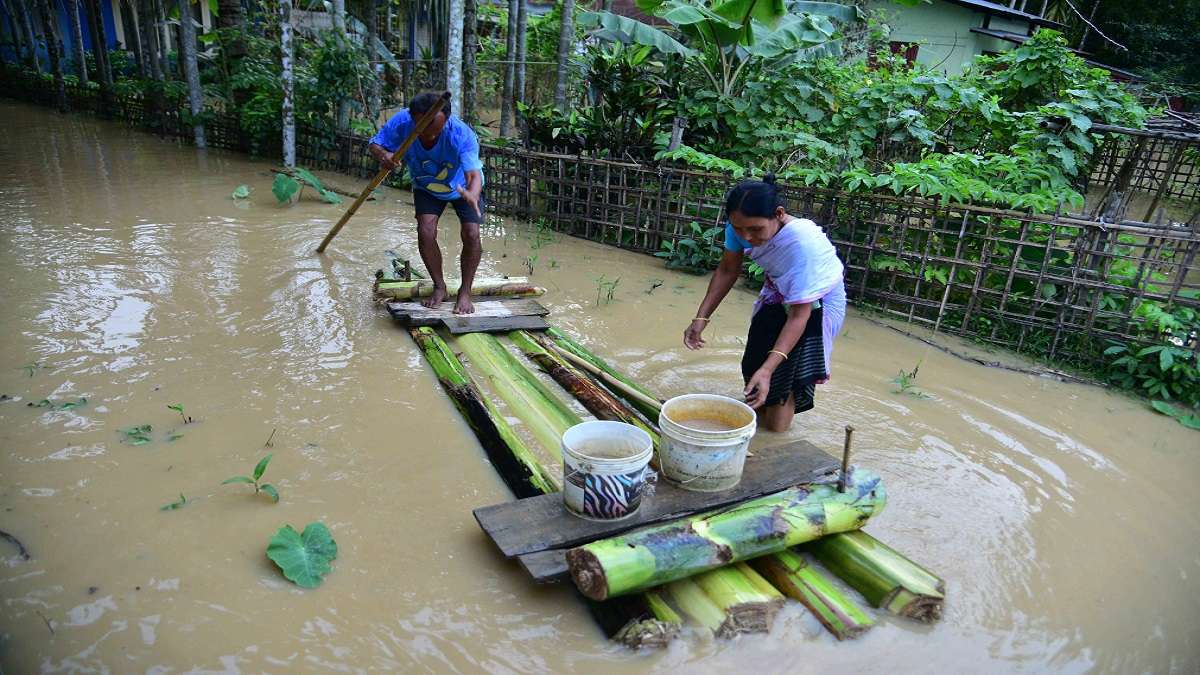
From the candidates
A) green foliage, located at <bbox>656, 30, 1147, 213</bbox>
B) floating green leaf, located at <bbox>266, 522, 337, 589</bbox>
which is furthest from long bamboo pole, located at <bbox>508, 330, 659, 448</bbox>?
green foliage, located at <bbox>656, 30, 1147, 213</bbox>

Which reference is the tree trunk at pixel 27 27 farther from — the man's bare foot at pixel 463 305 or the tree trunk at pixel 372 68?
the man's bare foot at pixel 463 305

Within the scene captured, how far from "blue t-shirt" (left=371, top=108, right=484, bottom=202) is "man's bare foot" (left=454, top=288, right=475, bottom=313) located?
64cm

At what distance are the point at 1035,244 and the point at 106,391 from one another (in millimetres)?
5570

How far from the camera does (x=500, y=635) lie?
80.4 inches

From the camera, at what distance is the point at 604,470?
219 centimetres

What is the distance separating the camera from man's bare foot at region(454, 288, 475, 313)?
4.46m

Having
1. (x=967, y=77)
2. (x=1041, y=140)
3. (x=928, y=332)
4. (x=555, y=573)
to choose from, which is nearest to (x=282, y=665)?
(x=555, y=573)

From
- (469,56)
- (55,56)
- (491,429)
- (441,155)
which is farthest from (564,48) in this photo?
(55,56)

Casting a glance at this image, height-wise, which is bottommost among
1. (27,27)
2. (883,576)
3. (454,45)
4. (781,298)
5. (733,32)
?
(883,576)

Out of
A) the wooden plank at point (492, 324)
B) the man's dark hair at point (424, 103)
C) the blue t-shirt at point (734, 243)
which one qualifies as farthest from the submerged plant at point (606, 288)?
the blue t-shirt at point (734, 243)

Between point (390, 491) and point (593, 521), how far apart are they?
88cm

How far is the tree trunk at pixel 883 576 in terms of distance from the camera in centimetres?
217

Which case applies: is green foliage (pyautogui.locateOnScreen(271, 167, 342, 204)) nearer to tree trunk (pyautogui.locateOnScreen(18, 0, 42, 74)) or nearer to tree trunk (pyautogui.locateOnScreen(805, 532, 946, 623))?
tree trunk (pyautogui.locateOnScreen(805, 532, 946, 623))

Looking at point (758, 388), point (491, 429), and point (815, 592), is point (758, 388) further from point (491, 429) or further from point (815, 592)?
point (491, 429)
